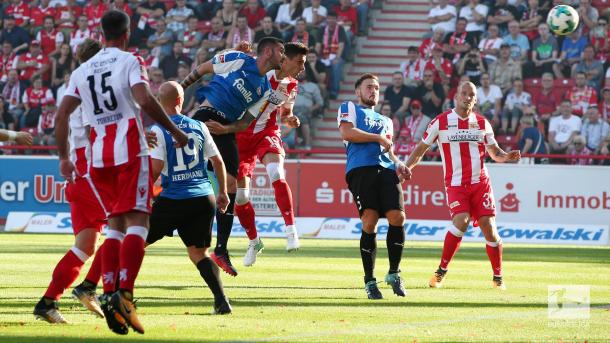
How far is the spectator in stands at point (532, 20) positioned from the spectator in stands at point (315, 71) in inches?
182

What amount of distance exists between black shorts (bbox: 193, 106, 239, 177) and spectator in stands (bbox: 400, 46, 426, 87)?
45.9 ft

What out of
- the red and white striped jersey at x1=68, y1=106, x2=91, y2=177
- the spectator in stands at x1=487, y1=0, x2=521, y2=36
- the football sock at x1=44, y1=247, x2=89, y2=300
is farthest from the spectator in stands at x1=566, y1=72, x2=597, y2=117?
the football sock at x1=44, y1=247, x2=89, y2=300

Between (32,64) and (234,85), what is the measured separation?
18.2 m

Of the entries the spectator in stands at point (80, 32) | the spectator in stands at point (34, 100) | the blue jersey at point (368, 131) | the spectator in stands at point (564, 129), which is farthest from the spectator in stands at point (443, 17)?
the blue jersey at point (368, 131)

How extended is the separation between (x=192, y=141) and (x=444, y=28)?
1881 cm

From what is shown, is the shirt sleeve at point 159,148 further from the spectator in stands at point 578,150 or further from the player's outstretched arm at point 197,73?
the spectator in stands at point 578,150

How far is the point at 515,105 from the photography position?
25.1 m

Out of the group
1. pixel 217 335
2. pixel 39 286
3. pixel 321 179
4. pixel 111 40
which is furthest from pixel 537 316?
pixel 321 179

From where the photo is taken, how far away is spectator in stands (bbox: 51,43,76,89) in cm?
2919

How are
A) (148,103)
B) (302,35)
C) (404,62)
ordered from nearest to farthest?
(148,103) → (302,35) → (404,62)

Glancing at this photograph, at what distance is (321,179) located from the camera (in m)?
24.2

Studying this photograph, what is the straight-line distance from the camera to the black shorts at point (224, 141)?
12633 mm

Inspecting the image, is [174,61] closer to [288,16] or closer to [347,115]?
[288,16]
